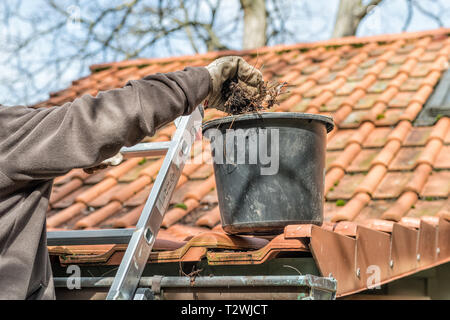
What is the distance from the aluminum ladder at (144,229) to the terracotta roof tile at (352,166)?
0.20 meters

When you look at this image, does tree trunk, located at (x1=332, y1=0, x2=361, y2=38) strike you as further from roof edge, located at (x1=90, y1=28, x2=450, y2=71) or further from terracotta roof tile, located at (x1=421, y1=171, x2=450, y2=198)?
terracotta roof tile, located at (x1=421, y1=171, x2=450, y2=198)

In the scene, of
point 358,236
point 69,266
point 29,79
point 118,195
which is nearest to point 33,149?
point 69,266

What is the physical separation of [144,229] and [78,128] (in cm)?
56

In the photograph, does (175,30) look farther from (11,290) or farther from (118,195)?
(11,290)

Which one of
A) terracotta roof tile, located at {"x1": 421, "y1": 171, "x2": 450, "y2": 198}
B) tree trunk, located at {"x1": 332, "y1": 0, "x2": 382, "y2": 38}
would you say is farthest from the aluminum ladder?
tree trunk, located at {"x1": 332, "y1": 0, "x2": 382, "y2": 38}

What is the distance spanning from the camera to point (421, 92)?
185 inches

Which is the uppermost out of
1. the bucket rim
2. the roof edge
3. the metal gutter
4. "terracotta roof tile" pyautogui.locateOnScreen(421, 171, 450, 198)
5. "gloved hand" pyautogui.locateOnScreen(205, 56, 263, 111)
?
the roof edge

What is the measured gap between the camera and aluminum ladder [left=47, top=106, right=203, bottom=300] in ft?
Result: 6.29

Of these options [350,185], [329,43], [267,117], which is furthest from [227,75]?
[329,43]

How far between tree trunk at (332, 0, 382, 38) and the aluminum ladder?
913 centimetres

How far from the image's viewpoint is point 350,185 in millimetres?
3551

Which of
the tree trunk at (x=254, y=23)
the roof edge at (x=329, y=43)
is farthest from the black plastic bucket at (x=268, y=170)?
the tree trunk at (x=254, y=23)
